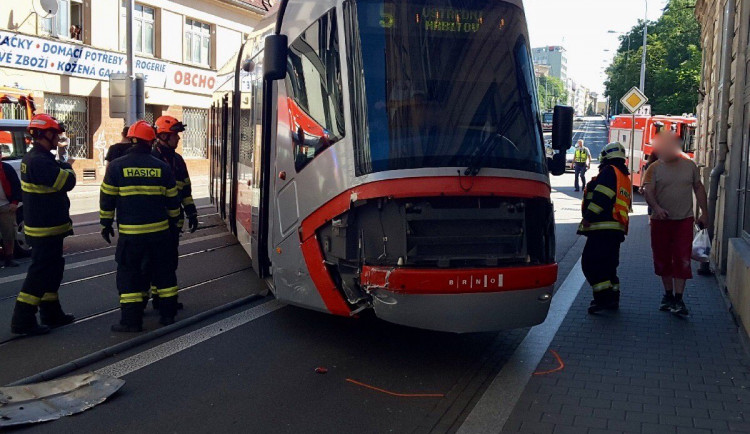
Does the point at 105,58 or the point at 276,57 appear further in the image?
the point at 105,58

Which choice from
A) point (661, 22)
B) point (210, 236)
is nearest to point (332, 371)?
point (210, 236)

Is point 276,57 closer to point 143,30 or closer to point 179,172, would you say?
point 179,172

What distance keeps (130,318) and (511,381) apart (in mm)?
3404

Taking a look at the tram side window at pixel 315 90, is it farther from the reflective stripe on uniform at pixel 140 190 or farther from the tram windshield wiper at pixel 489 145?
the reflective stripe on uniform at pixel 140 190

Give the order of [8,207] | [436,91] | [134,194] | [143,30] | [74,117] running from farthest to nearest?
1. [143,30]
2. [74,117]
3. [8,207]
4. [134,194]
5. [436,91]

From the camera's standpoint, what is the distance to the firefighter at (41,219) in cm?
670

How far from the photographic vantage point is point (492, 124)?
6.02 metres

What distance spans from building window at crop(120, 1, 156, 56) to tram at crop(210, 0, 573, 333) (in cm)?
2222

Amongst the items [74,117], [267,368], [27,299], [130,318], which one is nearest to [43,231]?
[27,299]

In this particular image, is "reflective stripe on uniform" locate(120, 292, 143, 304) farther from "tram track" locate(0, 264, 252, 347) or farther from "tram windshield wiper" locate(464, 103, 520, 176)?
"tram windshield wiper" locate(464, 103, 520, 176)

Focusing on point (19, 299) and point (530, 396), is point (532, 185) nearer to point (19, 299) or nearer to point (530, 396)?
point (530, 396)

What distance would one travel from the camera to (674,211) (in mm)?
7895

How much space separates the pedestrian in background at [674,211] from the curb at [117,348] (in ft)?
14.7

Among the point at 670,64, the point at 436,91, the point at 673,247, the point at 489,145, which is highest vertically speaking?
the point at 670,64
